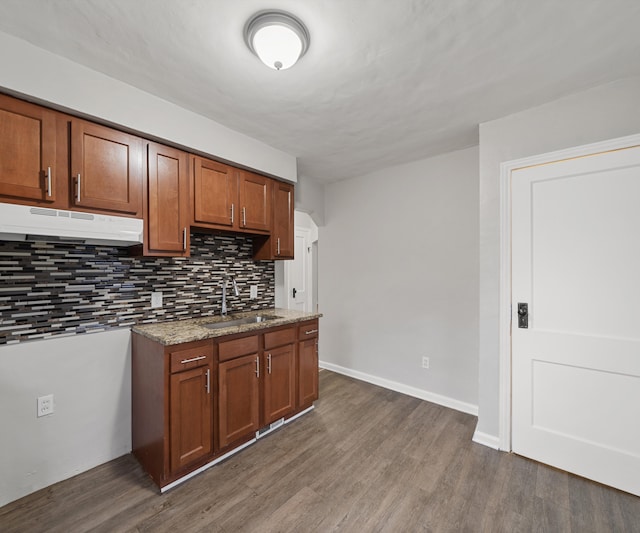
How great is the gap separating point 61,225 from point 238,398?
5.15 feet

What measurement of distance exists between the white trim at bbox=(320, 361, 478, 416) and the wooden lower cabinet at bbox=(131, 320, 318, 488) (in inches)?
49.3

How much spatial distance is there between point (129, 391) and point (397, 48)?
2841 millimetres

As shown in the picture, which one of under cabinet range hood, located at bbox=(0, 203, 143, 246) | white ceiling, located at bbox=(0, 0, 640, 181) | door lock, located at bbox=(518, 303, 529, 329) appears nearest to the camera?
white ceiling, located at bbox=(0, 0, 640, 181)

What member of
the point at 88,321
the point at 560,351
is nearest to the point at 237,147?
the point at 88,321

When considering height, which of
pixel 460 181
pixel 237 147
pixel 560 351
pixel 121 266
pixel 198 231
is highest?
pixel 237 147

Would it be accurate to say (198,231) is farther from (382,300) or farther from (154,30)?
(382,300)

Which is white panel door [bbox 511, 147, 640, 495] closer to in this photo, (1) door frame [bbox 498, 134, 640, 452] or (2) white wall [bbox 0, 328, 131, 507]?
(1) door frame [bbox 498, 134, 640, 452]

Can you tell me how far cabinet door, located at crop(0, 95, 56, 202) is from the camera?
4.92 feet

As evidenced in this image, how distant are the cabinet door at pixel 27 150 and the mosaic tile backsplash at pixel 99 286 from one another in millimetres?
432

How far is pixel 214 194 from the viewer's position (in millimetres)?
2400

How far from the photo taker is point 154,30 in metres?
1.43

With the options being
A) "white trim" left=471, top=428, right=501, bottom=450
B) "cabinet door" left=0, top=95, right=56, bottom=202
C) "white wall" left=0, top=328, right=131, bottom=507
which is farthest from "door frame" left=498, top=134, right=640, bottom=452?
"cabinet door" left=0, top=95, right=56, bottom=202

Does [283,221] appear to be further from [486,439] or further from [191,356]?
[486,439]

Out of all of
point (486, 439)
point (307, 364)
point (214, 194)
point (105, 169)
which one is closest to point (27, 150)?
point (105, 169)
